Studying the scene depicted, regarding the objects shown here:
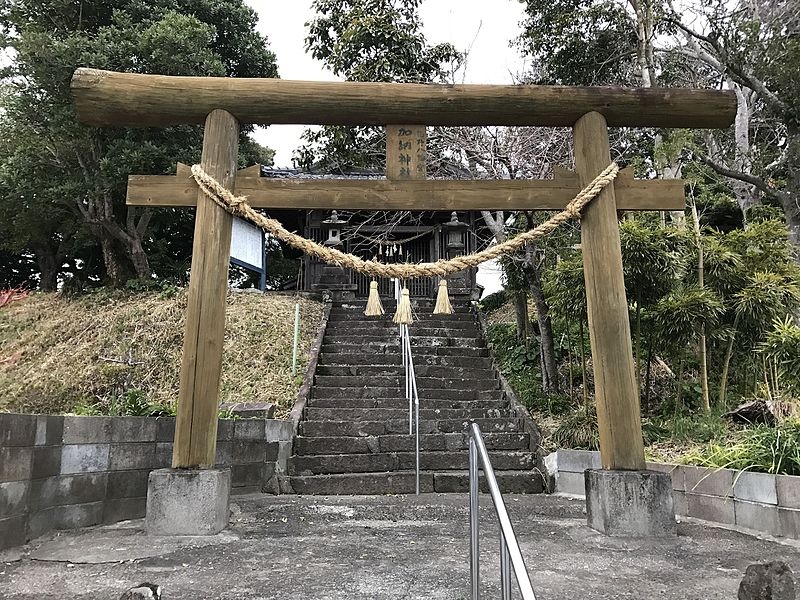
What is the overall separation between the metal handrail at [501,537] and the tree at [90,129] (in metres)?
10.7

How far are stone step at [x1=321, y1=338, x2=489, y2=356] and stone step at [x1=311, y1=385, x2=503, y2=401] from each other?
4.29 ft

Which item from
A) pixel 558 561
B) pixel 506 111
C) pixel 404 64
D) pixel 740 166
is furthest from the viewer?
Answer: pixel 404 64

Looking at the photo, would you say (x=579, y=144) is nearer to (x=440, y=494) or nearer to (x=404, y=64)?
(x=440, y=494)

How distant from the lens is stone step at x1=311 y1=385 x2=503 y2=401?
26.8 feet

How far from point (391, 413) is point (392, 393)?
2.06ft

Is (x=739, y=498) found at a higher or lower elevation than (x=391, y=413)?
lower

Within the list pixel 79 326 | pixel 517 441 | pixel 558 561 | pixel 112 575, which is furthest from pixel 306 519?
pixel 79 326

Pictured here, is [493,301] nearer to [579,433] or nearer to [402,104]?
[579,433]

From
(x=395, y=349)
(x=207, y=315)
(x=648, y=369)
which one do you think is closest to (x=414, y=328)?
(x=395, y=349)

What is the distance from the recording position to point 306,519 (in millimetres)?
4625

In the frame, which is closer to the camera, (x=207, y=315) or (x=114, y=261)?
(x=207, y=315)

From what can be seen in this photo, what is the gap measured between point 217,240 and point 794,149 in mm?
8456

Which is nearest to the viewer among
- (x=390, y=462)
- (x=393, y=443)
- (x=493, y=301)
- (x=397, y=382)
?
(x=390, y=462)

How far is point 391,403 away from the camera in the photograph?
7.92 metres
